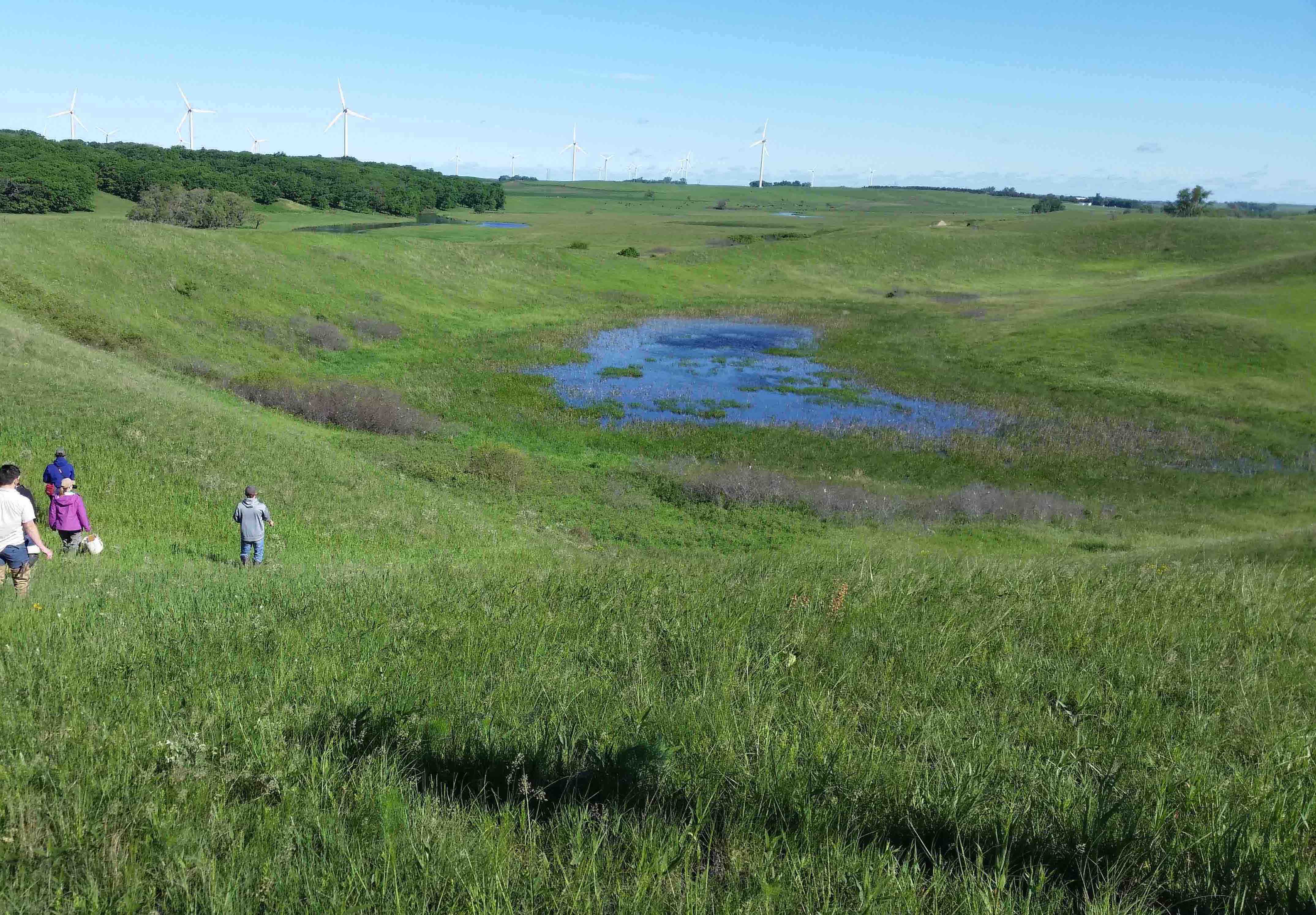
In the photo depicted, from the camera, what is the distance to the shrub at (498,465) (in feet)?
99.0

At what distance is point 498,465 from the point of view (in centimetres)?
3066

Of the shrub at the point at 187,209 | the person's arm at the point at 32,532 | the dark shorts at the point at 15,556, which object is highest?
the shrub at the point at 187,209

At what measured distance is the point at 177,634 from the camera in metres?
6.68

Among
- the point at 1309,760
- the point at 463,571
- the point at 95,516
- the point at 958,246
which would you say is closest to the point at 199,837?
the point at 1309,760

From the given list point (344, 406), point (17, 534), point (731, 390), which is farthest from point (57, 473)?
point (731, 390)

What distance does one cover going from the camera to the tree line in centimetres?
10419

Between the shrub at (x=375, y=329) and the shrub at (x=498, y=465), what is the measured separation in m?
31.4

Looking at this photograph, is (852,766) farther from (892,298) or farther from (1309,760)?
(892,298)

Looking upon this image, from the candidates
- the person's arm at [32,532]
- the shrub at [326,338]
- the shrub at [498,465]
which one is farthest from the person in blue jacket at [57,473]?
the shrub at [326,338]

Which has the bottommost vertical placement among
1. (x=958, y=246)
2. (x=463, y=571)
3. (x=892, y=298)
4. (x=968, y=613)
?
(x=463, y=571)

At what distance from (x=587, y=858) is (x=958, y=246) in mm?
129209

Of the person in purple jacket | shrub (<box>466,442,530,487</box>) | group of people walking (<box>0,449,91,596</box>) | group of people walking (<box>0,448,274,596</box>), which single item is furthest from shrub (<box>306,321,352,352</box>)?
group of people walking (<box>0,449,91,596</box>)

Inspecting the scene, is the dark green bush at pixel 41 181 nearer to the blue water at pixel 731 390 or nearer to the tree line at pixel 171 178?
the tree line at pixel 171 178

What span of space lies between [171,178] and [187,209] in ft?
133
